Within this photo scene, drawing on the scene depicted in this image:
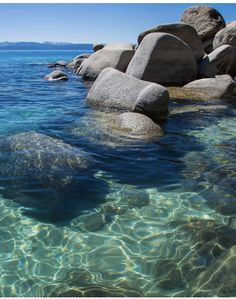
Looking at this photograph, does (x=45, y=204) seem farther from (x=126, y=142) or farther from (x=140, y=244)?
(x=126, y=142)

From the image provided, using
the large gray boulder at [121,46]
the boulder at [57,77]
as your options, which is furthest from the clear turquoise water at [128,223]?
the boulder at [57,77]

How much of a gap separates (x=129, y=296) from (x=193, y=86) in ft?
40.9

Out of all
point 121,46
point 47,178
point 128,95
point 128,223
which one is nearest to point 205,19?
point 121,46

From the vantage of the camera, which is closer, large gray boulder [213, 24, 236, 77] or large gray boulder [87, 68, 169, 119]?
large gray boulder [87, 68, 169, 119]

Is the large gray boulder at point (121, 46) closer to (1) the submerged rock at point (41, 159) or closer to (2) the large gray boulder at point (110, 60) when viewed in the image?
(2) the large gray boulder at point (110, 60)

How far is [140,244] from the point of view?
5.22 metres

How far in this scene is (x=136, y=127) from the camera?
9.64 m

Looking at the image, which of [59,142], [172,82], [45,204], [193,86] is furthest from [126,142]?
[172,82]

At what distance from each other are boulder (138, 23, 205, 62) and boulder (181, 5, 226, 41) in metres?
3.66

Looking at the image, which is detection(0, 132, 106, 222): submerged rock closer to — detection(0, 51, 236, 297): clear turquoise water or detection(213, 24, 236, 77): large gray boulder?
detection(0, 51, 236, 297): clear turquoise water

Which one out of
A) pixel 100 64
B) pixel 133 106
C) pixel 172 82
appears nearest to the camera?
pixel 133 106

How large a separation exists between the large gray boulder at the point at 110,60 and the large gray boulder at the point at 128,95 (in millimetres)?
6124

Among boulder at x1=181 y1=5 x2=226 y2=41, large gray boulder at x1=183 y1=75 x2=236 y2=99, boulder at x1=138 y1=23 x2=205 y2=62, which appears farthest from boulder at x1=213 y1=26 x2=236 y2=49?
large gray boulder at x1=183 y1=75 x2=236 y2=99

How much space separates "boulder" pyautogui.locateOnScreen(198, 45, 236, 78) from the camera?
17.9 metres
